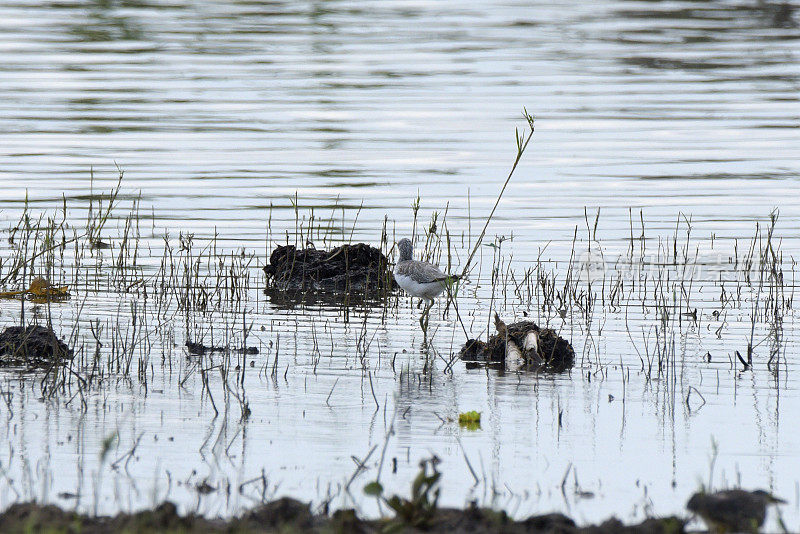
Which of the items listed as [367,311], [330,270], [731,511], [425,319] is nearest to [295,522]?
[731,511]

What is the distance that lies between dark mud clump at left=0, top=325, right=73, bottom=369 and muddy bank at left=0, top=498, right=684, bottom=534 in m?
3.65

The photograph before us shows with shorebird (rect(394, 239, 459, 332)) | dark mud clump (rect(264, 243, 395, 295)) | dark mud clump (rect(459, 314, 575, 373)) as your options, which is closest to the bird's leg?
shorebird (rect(394, 239, 459, 332))

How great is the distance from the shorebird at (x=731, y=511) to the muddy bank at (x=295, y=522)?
0.89ft

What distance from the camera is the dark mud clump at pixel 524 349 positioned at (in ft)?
32.3

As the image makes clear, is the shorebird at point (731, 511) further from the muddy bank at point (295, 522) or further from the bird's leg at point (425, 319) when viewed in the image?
the bird's leg at point (425, 319)

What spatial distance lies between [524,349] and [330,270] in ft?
12.6

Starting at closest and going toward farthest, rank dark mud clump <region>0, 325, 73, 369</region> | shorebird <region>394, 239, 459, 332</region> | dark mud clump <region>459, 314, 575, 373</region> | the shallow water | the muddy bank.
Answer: the muddy bank < the shallow water < dark mud clump <region>0, 325, 73, 369</region> < dark mud clump <region>459, 314, 575, 373</region> < shorebird <region>394, 239, 459, 332</region>

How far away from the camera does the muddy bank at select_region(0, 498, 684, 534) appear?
559cm

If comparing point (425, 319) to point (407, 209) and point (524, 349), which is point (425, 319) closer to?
point (524, 349)

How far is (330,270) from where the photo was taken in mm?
13328

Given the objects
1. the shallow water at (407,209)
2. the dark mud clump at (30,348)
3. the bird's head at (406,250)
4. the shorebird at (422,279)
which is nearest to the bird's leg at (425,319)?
the shorebird at (422,279)

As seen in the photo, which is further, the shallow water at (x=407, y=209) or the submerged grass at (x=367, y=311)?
the submerged grass at (x=367, y=311)

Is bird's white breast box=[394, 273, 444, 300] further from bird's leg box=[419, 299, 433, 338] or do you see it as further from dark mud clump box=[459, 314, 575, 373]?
dark mud clump box=[459, 314, 575, 373]

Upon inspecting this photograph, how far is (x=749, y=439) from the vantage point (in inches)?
311
